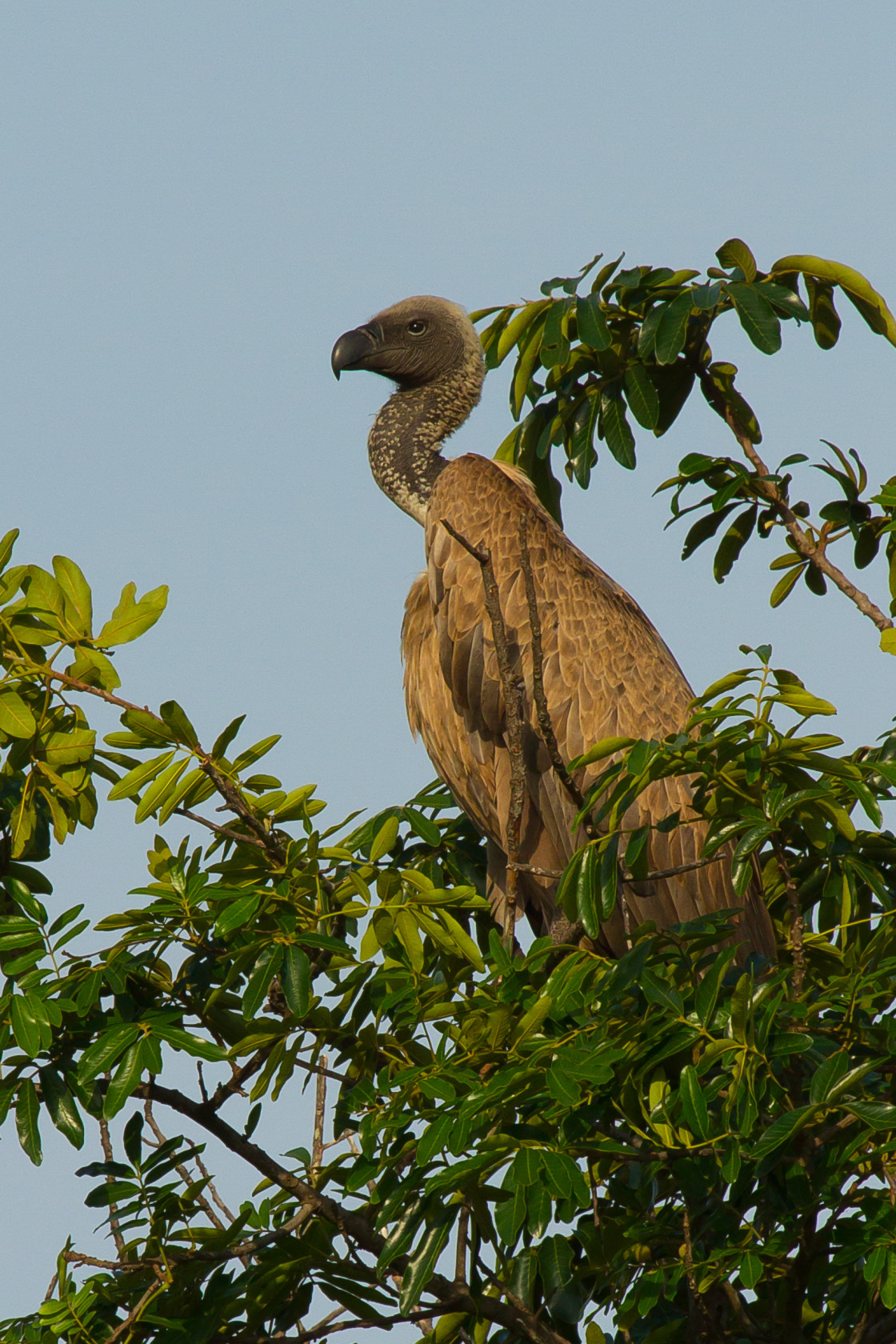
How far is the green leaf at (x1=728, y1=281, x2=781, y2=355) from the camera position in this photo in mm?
4594

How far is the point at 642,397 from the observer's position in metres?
4.92

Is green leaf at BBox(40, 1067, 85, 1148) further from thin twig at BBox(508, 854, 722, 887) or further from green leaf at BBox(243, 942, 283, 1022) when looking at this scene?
thin twig at BBox(508, 854, 722, 887)

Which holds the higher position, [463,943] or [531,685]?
[531,685]

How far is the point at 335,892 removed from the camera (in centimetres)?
336

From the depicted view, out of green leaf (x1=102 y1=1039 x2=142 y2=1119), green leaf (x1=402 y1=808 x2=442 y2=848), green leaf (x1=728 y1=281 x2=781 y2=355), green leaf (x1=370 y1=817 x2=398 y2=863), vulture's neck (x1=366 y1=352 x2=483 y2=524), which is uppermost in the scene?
vulture's neck (x1=366 y1=352 x2=483 y2=524)

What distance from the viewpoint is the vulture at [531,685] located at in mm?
5562

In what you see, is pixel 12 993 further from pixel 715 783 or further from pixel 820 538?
pixel 820 538

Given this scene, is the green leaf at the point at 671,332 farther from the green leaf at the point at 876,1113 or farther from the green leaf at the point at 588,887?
the green leaf at the point at 876,1113

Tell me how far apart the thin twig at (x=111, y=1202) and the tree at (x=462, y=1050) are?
0.03 meters

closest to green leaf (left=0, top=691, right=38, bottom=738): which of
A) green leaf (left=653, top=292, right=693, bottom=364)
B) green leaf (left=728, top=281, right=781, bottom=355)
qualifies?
green leaf (left=653, top=292, right=693, bottom=364)

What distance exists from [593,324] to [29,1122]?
2.87 m

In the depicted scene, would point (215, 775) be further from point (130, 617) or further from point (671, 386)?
point (671, 386)

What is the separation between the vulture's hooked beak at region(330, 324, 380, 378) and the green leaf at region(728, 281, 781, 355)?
2.66 m

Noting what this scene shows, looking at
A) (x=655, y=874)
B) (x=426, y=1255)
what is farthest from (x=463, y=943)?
(x=426, y=1255)
